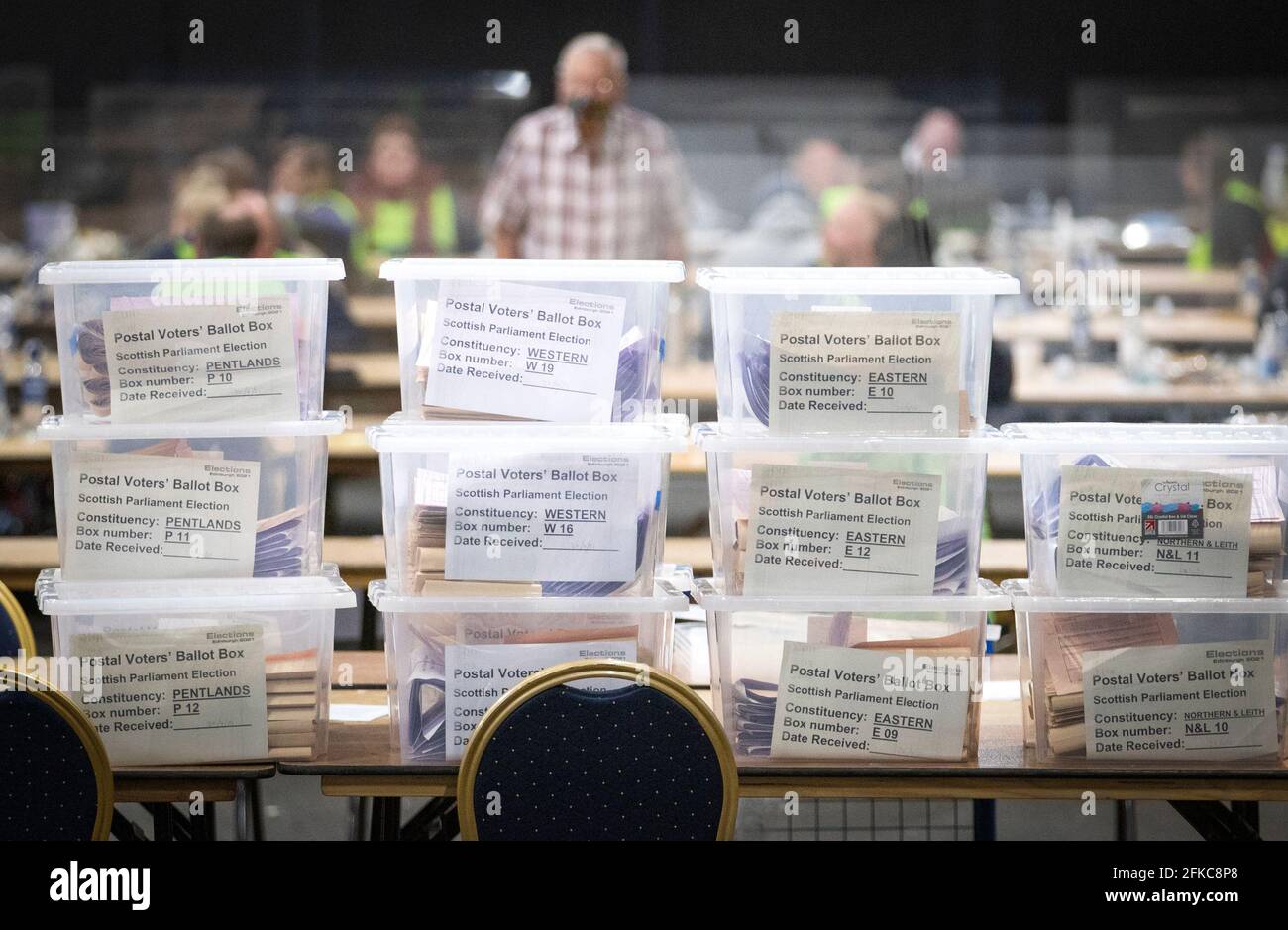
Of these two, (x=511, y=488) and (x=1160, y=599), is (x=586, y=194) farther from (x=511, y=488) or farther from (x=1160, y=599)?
(x=1160, y=599)

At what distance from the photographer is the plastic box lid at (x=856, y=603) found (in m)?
2.29

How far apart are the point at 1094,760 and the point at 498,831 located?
0.89m

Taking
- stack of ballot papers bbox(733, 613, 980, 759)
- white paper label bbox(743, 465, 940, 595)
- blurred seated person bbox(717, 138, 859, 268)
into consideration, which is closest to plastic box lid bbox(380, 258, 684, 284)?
white paper label bbox(743, 465, 940, 595)

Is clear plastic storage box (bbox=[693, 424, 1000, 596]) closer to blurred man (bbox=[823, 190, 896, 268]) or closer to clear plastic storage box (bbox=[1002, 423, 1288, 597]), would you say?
clear plastic storage box (bbox=[1002, 423, 1288, 597])

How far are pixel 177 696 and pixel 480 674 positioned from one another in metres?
0.45

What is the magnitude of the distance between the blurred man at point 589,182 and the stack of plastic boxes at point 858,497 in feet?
11.9

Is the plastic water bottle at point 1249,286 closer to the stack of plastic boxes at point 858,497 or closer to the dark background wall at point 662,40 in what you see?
the dark background wall at point 662,40

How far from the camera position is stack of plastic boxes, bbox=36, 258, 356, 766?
90.4 inches

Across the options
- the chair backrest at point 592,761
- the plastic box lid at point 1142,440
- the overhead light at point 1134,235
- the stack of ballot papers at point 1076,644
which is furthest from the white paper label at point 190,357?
the overhead light at point 1134,235

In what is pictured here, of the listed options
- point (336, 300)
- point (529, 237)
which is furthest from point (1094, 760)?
point (336, 300)

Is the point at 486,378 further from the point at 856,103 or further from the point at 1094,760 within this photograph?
the point at 856,103

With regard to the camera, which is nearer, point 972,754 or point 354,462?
point 972,754

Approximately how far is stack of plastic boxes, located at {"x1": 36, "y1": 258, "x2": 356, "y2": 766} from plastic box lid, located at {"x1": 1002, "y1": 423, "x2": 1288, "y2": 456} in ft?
3.50

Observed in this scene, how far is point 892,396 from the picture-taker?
2.28 metres
